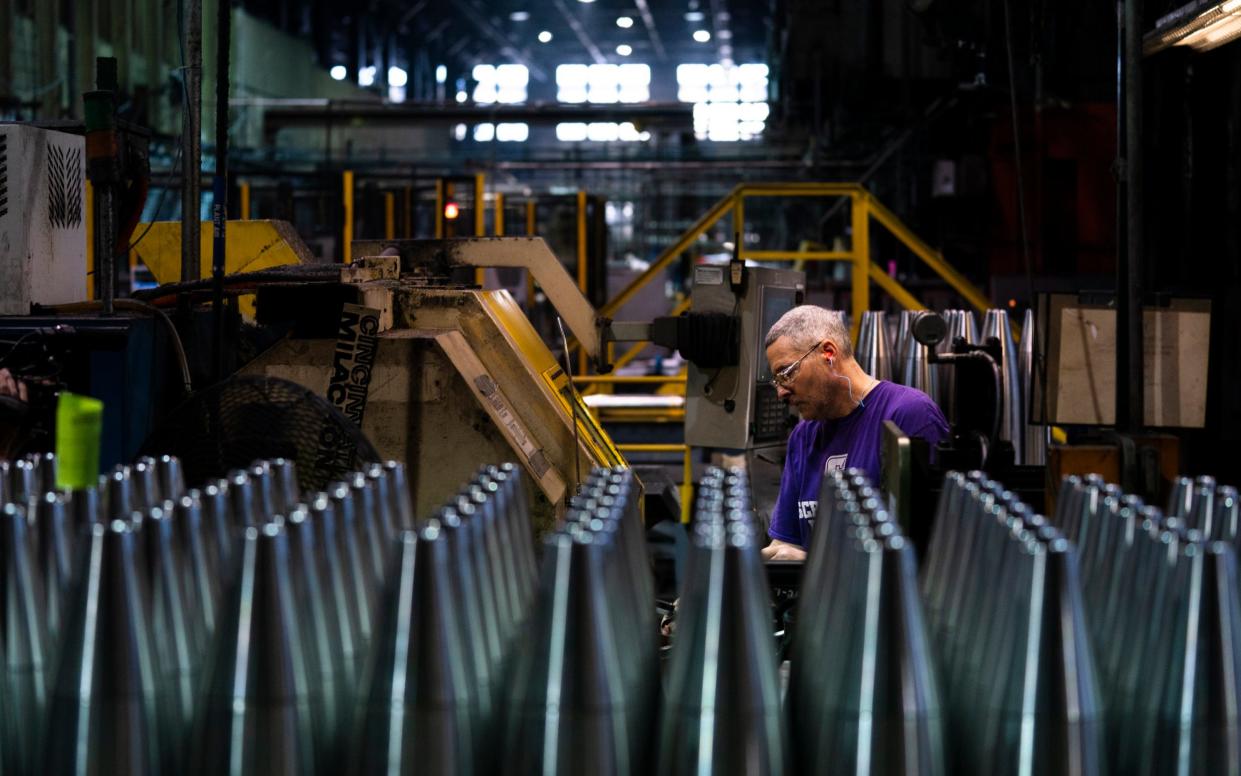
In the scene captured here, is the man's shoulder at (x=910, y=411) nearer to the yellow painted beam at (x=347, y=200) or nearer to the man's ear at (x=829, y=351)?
the man's ear at (x=829, y=351)

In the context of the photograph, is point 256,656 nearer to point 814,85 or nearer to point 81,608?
point 81,608

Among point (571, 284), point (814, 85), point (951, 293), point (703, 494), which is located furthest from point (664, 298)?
point (703, 494)

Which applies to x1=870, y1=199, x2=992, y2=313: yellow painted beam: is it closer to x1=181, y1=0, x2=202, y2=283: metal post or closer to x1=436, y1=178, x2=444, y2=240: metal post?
x1=181, y1=0, x2=202, y2=283: metal post

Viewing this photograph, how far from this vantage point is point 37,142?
306cm

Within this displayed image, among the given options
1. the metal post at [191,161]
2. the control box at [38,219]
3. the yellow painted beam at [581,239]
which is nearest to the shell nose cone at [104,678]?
the control box at [38,219]

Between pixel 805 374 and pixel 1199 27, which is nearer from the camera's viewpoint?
pixel 805 374

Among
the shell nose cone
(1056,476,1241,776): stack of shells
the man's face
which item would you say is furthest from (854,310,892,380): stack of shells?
the shell nose cone

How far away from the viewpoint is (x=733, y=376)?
12.6ft

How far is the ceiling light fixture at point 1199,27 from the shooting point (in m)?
3.41

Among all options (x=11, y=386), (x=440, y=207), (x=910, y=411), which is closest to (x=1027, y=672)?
(x=11, y=386)

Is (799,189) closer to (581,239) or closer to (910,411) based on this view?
(910,411)

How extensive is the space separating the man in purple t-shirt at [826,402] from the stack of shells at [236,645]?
2.19 metres

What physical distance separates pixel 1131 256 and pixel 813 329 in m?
0.90

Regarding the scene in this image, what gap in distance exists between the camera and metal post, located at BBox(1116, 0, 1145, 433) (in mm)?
3445
